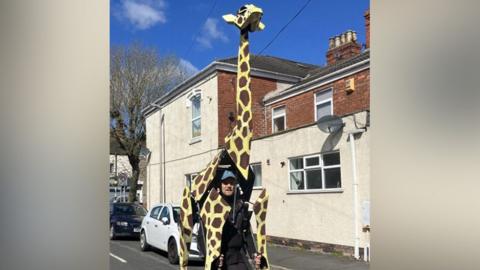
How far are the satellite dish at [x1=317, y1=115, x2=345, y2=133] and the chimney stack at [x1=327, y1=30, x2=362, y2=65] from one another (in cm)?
393

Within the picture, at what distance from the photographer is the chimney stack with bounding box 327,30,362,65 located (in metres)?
14.6

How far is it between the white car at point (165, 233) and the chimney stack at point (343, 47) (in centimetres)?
693

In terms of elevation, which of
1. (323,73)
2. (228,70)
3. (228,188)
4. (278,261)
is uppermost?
(228,70)

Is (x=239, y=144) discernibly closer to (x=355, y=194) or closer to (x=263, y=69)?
(x=355, y=194)

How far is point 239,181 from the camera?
15.3 ft

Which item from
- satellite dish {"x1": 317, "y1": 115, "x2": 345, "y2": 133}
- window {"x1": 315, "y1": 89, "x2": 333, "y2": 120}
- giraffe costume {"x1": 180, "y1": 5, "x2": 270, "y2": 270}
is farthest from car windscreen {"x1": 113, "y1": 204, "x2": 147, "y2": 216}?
giraffe costume {"x1": 180, "y1": 5, "x2": 270, "y2": 270}

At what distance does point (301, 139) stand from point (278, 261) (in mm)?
3349

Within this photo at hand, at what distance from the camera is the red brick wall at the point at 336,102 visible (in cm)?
1134

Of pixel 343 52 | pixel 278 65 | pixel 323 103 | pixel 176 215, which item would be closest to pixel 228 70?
pixel 278 65

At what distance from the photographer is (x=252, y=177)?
474cm
